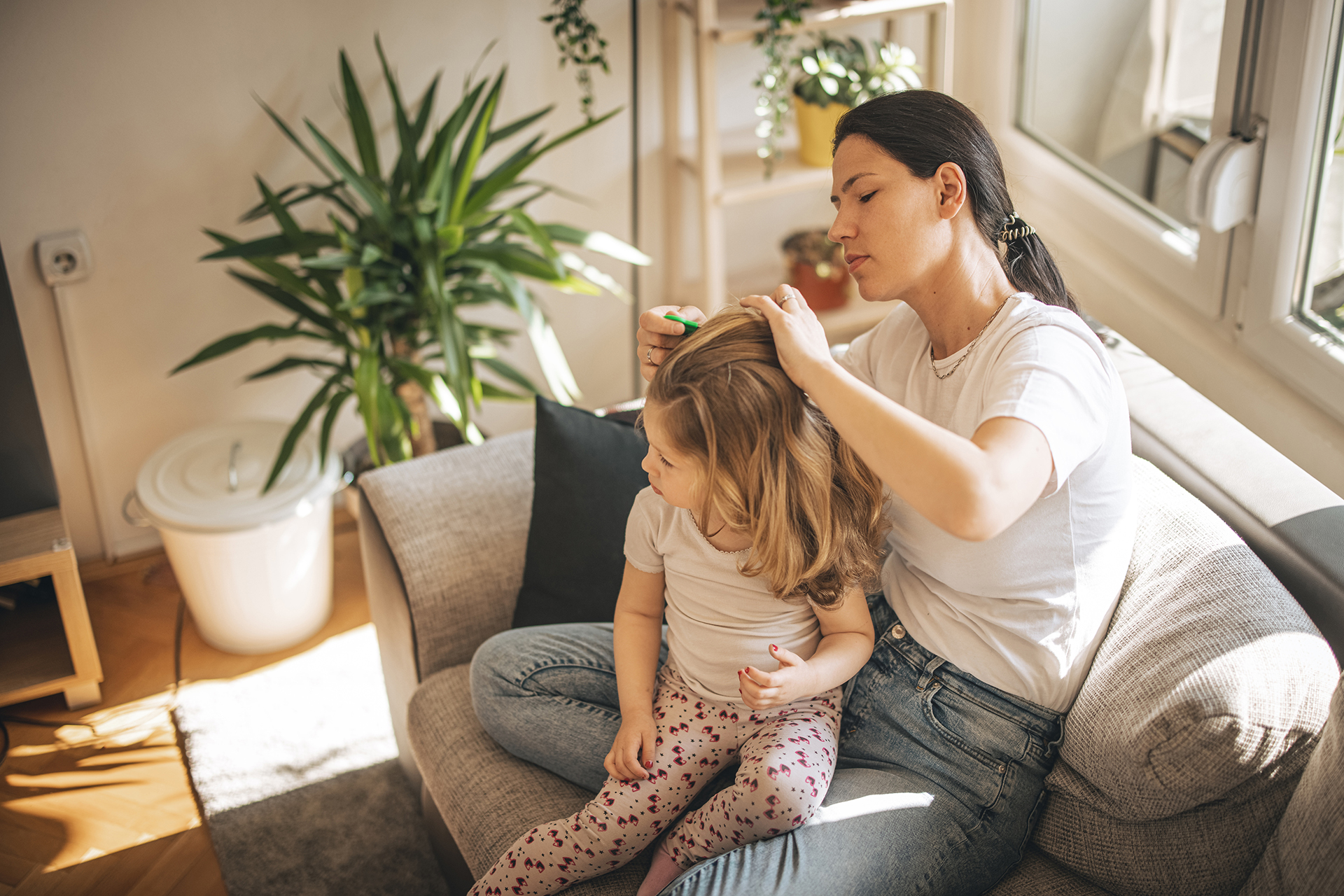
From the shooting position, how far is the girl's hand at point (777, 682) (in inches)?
42.8

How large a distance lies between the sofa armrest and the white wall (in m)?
0.96

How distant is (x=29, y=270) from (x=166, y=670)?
919 mm

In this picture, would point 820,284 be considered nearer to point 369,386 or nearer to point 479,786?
point 369,386

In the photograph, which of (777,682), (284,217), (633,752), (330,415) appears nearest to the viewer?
(777,682)

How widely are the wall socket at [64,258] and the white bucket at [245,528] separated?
43 centimetres

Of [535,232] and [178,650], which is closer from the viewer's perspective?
[535,232]

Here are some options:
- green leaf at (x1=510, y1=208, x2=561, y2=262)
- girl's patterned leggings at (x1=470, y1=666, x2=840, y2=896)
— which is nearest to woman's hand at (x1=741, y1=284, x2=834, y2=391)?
girl's patterned leggings at (x1=470, y1=666, x2=840, y2=896)

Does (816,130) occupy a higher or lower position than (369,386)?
higher

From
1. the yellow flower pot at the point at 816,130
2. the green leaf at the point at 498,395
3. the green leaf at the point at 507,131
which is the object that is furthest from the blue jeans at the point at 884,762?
the yellow flower pot at the point at 816,130

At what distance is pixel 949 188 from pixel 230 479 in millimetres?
1588

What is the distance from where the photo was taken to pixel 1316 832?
0.97m

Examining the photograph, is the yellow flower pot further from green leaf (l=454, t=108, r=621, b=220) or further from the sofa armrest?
the sofa armrest

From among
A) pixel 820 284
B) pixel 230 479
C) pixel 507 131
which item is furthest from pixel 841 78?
pixel 230 479

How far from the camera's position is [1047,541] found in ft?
3.74
